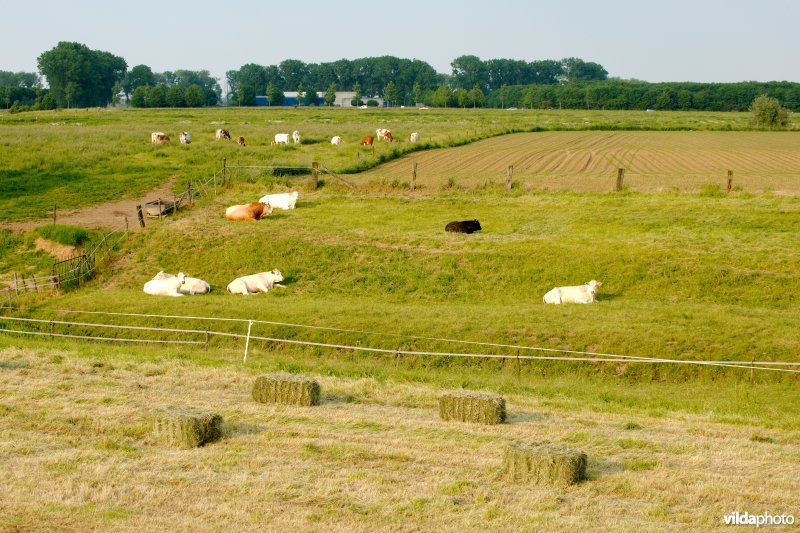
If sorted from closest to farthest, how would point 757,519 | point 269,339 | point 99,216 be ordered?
point 757,519
point 269,339
point 99,216

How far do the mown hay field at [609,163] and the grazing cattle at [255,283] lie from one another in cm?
1356

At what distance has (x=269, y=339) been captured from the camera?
21.1 metres

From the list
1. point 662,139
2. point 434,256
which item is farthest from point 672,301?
point 662,139

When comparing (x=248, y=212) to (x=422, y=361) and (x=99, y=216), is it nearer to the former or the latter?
(x=99, y=216)

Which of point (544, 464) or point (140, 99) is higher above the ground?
point (140, 99)

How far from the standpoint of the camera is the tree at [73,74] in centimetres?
18075

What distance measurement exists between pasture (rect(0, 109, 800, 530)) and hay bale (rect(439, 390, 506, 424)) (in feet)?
0.84

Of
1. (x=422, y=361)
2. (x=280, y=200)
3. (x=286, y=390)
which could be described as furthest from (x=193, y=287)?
(x=286, y=390)

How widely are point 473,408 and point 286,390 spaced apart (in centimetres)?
331

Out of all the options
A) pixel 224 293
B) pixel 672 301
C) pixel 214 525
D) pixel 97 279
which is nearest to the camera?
pixel 214 525

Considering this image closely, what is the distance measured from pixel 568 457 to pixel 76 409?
8.15 m

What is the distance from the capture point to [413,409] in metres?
15.2

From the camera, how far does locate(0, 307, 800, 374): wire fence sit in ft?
60.3

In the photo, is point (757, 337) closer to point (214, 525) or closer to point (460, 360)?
point (460, 360)
